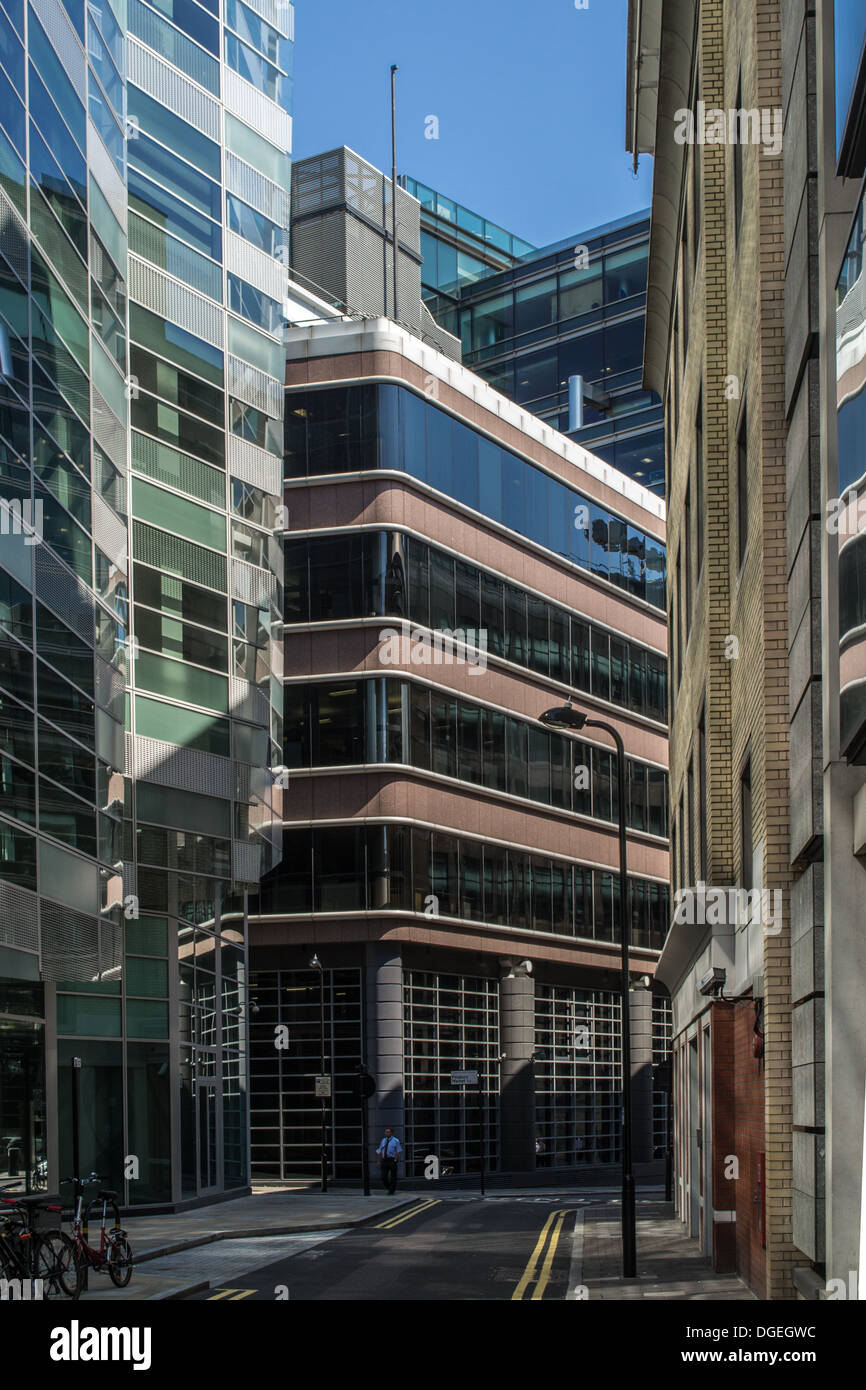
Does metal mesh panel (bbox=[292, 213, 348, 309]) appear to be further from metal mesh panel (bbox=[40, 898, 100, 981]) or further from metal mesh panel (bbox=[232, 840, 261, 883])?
metal mesh panel (bbox=[40, 898, 100, 981])

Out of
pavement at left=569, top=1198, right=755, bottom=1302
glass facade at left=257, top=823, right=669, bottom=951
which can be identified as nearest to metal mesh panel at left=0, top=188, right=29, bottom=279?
pavement at left=569, top=1198, right=755, bottom=1302

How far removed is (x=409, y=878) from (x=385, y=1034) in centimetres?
448

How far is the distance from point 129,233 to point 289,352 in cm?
2006

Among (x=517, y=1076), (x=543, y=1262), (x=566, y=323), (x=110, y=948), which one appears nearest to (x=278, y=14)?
(x=110, y=948)

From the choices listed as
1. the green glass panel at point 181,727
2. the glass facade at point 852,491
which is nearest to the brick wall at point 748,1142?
the glass facade at point 852,491

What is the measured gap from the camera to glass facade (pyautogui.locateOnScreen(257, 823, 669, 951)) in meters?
46.7

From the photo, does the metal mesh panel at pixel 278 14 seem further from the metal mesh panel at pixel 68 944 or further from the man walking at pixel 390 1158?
the man walking at pixel 390 1158

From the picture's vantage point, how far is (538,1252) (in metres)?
24.8

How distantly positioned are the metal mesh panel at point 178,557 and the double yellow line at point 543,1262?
13463 millimetres

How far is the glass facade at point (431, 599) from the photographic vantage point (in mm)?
47781

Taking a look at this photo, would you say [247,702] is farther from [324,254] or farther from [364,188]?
[364,188]

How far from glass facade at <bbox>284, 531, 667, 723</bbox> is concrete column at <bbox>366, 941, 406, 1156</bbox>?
393 inches

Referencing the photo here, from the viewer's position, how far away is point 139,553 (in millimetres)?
29297
